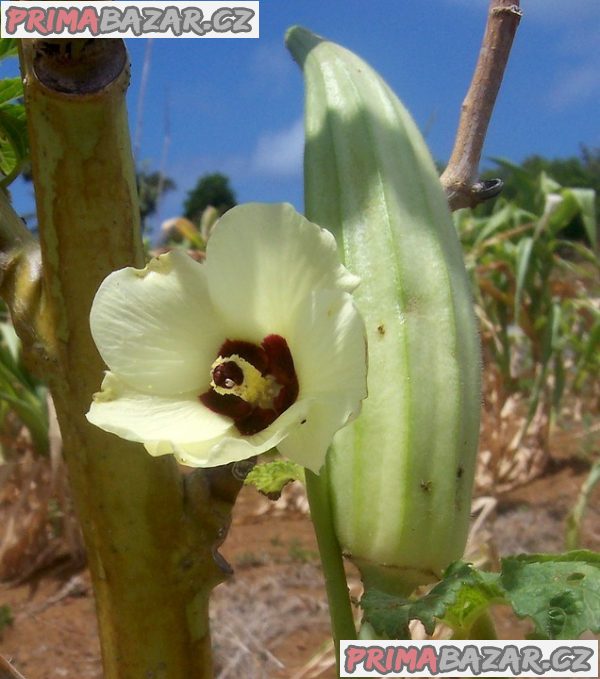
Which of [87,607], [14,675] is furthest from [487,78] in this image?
[87,607]

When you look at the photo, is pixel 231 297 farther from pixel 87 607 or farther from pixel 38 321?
pixel 87 607

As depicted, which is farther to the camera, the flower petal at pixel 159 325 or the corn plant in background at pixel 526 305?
the corn plant in background at pixel 526 305

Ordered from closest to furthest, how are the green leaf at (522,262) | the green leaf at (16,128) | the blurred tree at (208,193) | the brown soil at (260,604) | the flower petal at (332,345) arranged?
1. the flower petal at (332,345)
2. the green leaf at (16,128)
3. the brown soil at (260,604)
4. the green leaf at (522,262)
5. the blurred tree at (208,193)

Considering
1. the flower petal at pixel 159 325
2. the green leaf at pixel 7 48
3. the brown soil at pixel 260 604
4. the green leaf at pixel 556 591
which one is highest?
the green leaf at pixel 7 48

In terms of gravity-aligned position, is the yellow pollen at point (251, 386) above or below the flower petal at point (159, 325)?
below

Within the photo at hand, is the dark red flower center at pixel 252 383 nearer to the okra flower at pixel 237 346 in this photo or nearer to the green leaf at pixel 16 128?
the okra flower at pixel 237 346

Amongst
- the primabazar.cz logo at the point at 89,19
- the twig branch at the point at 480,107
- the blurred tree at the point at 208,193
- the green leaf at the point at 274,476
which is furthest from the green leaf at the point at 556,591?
the blurred tree at the point at 208,193

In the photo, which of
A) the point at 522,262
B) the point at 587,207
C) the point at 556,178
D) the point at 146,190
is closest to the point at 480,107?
the point at 522,262

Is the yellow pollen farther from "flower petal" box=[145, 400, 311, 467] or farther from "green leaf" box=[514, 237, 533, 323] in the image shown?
"green leaf" box=[514, 237, 533, 323]
